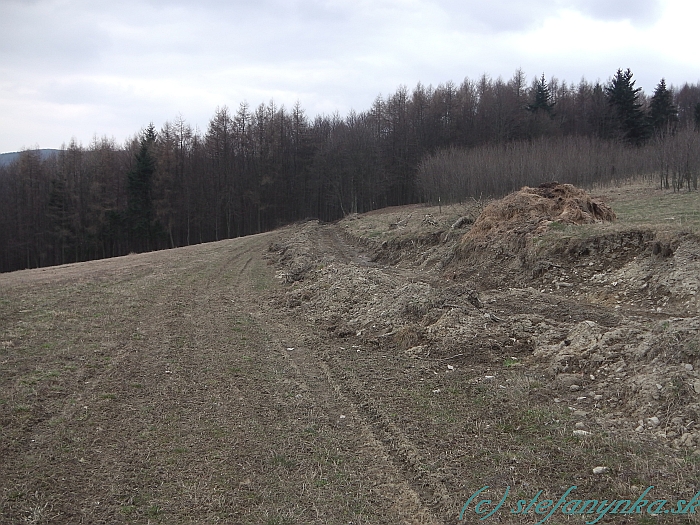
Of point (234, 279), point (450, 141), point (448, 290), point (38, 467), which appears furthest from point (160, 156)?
point (38, 467)

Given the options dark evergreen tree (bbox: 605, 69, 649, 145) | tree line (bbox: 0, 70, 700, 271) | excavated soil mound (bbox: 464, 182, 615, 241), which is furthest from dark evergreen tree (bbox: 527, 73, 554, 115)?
excavated soil mound (bbox: 464, 182, 615, 241)

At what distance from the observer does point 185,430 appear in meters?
5.33

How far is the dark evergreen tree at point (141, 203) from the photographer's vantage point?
5428 centimetres

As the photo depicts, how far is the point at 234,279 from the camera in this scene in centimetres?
1744

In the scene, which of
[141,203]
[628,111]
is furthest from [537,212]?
[628,111]

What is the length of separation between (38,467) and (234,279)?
1308 centimetres

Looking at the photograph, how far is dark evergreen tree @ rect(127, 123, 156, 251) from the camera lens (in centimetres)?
5428

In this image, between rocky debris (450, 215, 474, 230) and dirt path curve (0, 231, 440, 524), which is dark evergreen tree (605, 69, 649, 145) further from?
dirt path curve (0, 231, 440, 524)

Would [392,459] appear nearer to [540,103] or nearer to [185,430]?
[185,430]

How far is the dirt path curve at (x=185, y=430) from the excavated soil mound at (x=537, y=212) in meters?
7.87

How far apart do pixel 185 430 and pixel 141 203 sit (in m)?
54.1

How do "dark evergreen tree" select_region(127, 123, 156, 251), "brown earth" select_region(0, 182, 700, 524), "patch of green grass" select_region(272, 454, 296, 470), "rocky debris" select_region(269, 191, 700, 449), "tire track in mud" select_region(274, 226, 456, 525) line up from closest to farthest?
1. "tire track in mud" select_region(274, 226, 456, 525)
2. "brown earth" select_region(0, 182, 700, 524)
3. "patch of green grass" select_region(272, 454, 296, 470)
4. "rocky debris" select_region(269, 191, 700, 449)
5. "dark evergreen tree" select_region(127, 123, 156, 251)

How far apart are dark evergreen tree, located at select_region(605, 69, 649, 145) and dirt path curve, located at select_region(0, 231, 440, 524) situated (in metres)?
64.6

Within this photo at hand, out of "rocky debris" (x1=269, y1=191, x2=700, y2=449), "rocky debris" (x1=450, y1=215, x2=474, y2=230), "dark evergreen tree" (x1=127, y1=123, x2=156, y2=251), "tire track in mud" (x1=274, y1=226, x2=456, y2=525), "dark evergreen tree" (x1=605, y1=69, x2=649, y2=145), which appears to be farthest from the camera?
"dark evergreen tree" (x1=605, y1=69, x2=649, y2=145)
